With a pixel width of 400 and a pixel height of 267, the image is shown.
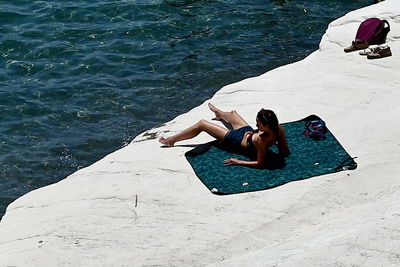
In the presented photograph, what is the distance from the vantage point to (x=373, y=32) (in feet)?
53.4

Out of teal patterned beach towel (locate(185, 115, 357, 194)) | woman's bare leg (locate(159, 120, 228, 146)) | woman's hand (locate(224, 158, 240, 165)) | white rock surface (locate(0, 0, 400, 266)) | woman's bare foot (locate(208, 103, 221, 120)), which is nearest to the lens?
white rock surface (locate(0, 0, 400, 266))

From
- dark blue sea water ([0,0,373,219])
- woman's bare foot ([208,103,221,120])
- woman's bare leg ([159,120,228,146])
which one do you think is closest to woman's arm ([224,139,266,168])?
woman's bare leg ([159,120,228,146])

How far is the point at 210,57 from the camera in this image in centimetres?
2033

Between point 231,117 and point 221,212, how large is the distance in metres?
3.11

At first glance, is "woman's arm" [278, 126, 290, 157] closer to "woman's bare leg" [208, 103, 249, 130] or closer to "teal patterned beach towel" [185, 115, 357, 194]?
"teal patterned beach towel" [185, 115, 357, 194]

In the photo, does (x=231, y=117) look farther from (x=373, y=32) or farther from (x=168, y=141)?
(x=373, y=32)

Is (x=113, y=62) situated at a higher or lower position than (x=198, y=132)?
lower

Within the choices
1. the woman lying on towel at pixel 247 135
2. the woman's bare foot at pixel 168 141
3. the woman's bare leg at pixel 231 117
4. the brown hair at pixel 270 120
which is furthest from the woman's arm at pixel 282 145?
the woman's bare foot at pixel 168 141

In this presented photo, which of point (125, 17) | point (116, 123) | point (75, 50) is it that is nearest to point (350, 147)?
point (116, 123)

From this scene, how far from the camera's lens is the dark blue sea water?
16078mm

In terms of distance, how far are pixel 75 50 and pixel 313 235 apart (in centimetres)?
Result: 1328

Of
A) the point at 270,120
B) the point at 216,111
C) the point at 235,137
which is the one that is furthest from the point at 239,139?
the point at 216,111

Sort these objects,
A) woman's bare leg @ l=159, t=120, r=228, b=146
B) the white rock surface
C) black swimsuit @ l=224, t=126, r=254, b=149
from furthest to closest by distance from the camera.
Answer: woman's bare leg @ l=159, t=120, r=228, b=146
black swimsuit @ l=224, t=126, r=254, b=149
the white rock surface

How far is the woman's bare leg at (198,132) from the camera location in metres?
12.3
